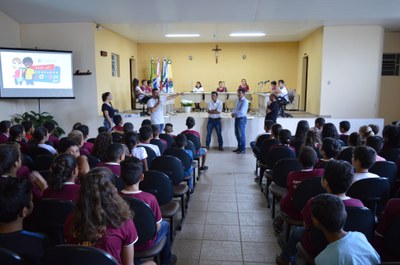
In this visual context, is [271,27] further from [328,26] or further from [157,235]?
[157,235]

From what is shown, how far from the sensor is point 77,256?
140 centimetres

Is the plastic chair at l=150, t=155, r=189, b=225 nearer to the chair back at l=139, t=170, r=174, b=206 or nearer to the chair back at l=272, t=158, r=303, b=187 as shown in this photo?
the chair back at l=139, t=170, r=174, b=206

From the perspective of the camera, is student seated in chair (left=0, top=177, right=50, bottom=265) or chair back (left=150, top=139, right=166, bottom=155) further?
chair back (left=150, top=139, right=166, bottom=155)

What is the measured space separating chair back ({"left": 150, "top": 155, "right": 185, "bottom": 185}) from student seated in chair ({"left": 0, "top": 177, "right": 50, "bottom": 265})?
6.04 ft

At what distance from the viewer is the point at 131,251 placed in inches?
69.1

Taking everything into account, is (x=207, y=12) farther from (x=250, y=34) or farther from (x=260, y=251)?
(x=260, y=251)

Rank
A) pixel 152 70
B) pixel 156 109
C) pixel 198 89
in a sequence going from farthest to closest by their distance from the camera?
pixel 198 89, pixel 152 70, pixel 156 109

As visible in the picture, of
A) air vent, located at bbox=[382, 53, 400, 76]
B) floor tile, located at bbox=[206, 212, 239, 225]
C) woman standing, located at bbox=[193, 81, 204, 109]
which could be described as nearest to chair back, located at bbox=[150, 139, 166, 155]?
floor tile, located at bbox=[206, 212, 239, 225]

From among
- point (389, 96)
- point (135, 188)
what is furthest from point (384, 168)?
point (389, 96)

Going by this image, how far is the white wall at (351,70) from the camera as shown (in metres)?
9.40

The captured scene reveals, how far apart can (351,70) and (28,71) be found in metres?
8.98

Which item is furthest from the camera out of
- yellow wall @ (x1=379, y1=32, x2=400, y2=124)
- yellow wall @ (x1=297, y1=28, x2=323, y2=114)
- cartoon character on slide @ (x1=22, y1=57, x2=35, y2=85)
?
yellow wall @ (x1=379, y1=32, x2=400, y2=124)

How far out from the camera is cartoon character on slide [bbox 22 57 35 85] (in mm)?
7750

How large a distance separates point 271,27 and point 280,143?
649 cm
